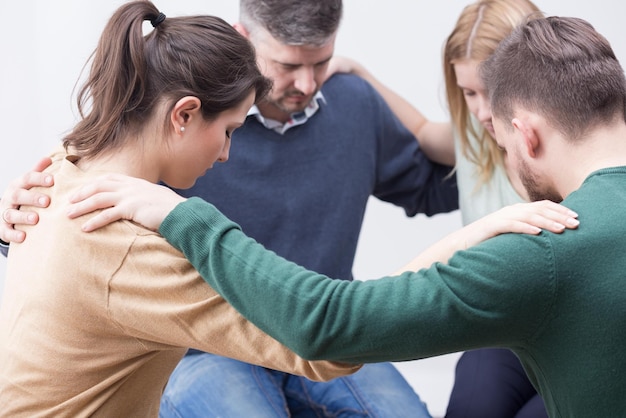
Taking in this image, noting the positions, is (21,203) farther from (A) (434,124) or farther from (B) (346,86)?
(A) (434,124)

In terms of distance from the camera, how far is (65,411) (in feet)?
4.70

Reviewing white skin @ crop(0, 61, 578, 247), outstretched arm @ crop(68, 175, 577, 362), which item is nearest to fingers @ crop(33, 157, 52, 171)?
white skin @ crop(0, 61, 578, 247)

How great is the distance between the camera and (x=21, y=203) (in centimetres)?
153

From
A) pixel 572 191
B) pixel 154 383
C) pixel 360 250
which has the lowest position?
pixel 360 250

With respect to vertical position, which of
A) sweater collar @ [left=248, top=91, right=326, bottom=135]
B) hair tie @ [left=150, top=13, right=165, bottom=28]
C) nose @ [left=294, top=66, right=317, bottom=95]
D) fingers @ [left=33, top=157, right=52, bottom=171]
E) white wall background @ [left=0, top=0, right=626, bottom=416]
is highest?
hair tie @ [left=150, top=13, right=165, bottom=28]

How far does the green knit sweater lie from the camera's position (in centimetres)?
123

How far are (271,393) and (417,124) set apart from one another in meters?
0.80

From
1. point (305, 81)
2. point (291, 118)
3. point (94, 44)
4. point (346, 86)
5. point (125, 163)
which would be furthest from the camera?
point (94, 44)

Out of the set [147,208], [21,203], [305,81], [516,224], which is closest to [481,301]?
[516,224]

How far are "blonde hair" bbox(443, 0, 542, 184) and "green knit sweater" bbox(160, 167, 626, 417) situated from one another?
88 centimetres

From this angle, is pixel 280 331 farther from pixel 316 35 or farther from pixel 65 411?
pixel 316 35

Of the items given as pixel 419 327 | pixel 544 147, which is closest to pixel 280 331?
pixel 419 327

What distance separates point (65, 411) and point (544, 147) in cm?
79

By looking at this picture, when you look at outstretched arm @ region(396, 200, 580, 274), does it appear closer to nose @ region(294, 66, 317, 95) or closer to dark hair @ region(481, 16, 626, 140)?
dark hair @ region(481, 16, 626, 140)
